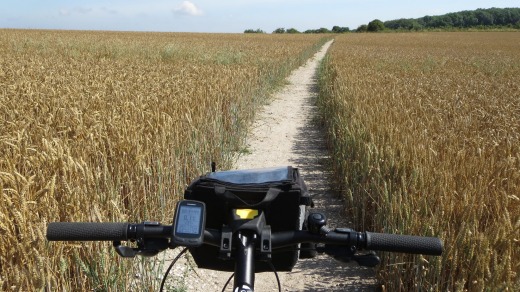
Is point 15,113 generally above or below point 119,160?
above

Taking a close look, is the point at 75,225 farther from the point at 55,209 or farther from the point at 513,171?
the point at 513,171

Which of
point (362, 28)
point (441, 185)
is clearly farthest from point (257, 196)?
point (362, 28)

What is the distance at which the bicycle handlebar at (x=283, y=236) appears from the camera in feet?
3.89

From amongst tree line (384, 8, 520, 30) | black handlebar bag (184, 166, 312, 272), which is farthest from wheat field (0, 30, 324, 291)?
tree line (384, 8, 520, 30)

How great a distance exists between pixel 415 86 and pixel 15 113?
702cm

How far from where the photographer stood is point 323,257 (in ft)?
12.2

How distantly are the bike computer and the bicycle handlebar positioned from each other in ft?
0.34

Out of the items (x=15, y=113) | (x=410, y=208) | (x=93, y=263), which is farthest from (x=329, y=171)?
(x=93, y=263)

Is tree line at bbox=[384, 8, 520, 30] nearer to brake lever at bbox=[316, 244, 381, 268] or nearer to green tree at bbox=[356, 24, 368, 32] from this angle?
green tree at bbox=[356, 24, 368, 32]

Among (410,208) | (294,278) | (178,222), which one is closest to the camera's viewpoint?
(178,222)

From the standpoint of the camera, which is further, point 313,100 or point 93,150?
point 313,100

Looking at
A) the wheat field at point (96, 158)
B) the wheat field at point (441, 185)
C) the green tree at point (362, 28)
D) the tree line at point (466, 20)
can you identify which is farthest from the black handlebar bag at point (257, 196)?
the tree line at point (466, 20)

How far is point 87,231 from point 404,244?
82 cm

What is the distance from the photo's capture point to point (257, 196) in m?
1.29
